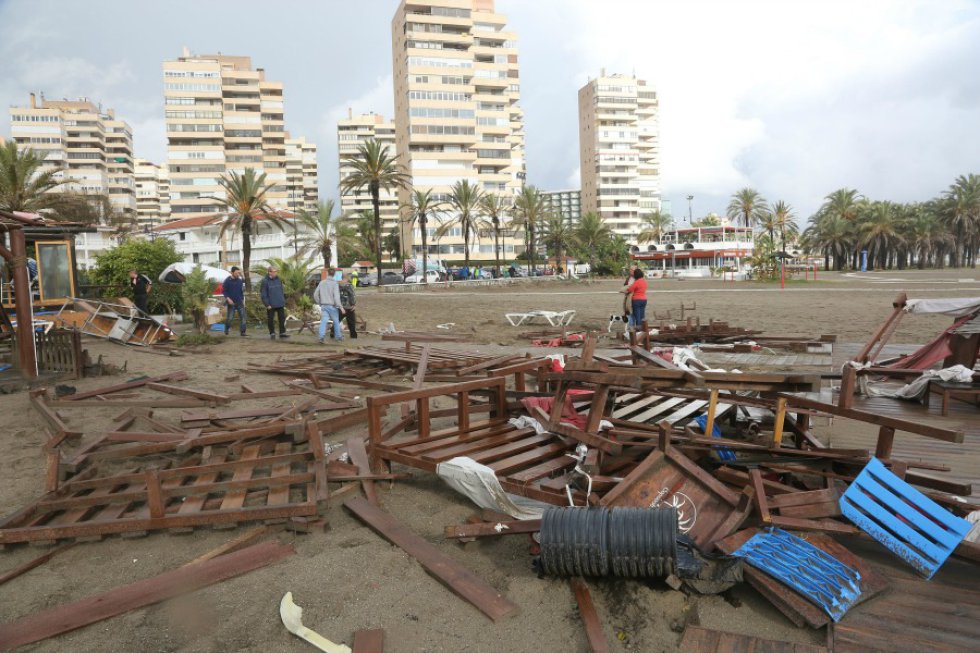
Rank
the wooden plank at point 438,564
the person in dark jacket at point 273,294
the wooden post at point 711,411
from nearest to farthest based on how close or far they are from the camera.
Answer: the wooden plank at point 438,564
the wooden post at point 711,411
the person in dark jacket at point 273,294

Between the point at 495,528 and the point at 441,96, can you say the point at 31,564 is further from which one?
the point at 441,96

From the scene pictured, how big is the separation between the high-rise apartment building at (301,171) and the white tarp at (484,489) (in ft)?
375

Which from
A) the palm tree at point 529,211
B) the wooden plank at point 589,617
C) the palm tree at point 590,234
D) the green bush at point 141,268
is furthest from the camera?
the palm tree at point 590,234

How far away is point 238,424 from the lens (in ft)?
23.1

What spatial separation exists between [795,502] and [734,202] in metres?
102

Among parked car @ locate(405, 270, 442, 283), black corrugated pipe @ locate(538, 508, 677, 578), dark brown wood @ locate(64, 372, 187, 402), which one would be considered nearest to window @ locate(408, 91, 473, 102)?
parked car @ locate(405, 270, 442, 283)

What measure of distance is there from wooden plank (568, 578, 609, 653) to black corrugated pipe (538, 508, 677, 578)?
8 centimetres

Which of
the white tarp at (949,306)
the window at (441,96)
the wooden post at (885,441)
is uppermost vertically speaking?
the window at (441,96)

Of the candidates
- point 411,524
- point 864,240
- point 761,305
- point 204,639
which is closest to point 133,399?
point 411,524

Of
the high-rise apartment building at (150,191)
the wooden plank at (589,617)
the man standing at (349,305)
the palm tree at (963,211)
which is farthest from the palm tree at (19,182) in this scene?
the high-rise apartment building at (150,191)

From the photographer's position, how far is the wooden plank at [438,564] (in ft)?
11.6

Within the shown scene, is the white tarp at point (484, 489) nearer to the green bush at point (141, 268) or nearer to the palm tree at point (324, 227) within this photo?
the green bush at point (141, 268)

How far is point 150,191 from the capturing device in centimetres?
13775

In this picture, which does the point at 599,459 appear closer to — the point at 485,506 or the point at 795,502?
the point at 485,506
